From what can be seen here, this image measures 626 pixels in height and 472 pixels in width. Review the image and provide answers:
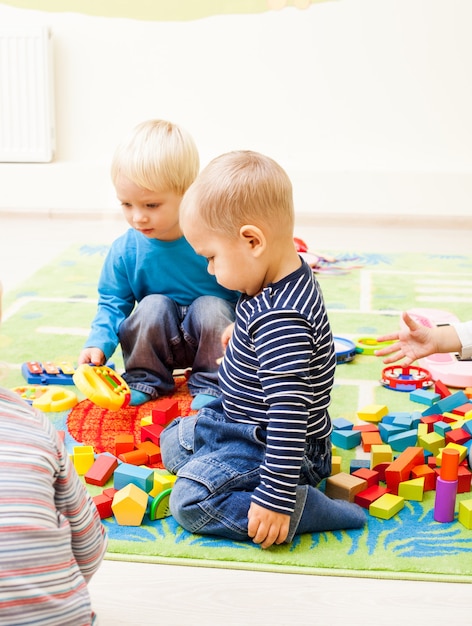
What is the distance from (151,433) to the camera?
1403 mm

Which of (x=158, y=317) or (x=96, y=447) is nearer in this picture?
(x=96, y=447)

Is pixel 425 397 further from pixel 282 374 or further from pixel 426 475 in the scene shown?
pixel 282 374

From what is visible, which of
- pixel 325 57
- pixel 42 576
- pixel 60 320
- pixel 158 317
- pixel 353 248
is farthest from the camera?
pixel 325 57

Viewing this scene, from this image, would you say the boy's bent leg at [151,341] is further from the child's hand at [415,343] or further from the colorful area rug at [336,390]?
the child's hand at [415,343]

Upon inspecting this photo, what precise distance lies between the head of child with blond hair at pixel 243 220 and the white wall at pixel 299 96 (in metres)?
2.46

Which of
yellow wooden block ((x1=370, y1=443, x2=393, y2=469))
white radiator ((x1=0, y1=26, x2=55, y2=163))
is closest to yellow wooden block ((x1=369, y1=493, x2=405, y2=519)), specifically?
yellow wooden block ((x1=370, y1=443, x2=393, y2=469))

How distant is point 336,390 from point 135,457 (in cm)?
50

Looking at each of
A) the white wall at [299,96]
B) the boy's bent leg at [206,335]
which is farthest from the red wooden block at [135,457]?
the white wall at [299,96]

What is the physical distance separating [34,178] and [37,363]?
2122 millimetres

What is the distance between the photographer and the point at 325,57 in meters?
3.47

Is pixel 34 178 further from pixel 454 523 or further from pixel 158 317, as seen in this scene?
pixel 454 523

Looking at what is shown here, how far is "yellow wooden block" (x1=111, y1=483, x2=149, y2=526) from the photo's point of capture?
113 centimetres

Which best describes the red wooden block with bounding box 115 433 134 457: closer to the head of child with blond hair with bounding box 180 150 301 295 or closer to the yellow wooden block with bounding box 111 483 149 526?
the yellow wooden block with bounding box 111 483 149 526

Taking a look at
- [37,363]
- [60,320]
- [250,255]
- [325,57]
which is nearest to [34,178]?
[325,57]
